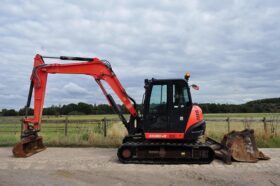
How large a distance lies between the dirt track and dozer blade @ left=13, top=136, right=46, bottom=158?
1.16ft

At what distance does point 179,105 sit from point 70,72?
4.37 meters

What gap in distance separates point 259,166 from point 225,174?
179 cm

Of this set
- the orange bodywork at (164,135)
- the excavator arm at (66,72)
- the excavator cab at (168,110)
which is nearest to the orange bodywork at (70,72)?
the excavator arm at (66,72)

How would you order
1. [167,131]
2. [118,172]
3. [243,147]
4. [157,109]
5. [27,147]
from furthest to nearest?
[27,147] < [243,147] < [157,109] < [167,131] < [118,172]

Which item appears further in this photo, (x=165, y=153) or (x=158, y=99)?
(x=158, y=99)

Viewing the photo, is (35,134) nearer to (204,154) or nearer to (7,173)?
(7,173)

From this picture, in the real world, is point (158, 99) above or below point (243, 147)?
above

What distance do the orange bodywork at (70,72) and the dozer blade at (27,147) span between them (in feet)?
2.08

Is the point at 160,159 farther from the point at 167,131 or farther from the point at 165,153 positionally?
the point at 167,131

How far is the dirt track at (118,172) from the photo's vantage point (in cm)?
896

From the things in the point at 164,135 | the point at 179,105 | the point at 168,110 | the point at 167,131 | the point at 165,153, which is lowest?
the point at 165,153

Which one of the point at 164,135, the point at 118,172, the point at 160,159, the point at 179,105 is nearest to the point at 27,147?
the point at 118,172

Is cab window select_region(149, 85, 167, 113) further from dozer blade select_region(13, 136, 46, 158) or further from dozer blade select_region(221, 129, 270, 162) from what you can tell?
dozer blade select_region(13, 136, 46, 158)

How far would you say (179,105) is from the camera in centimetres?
1188
